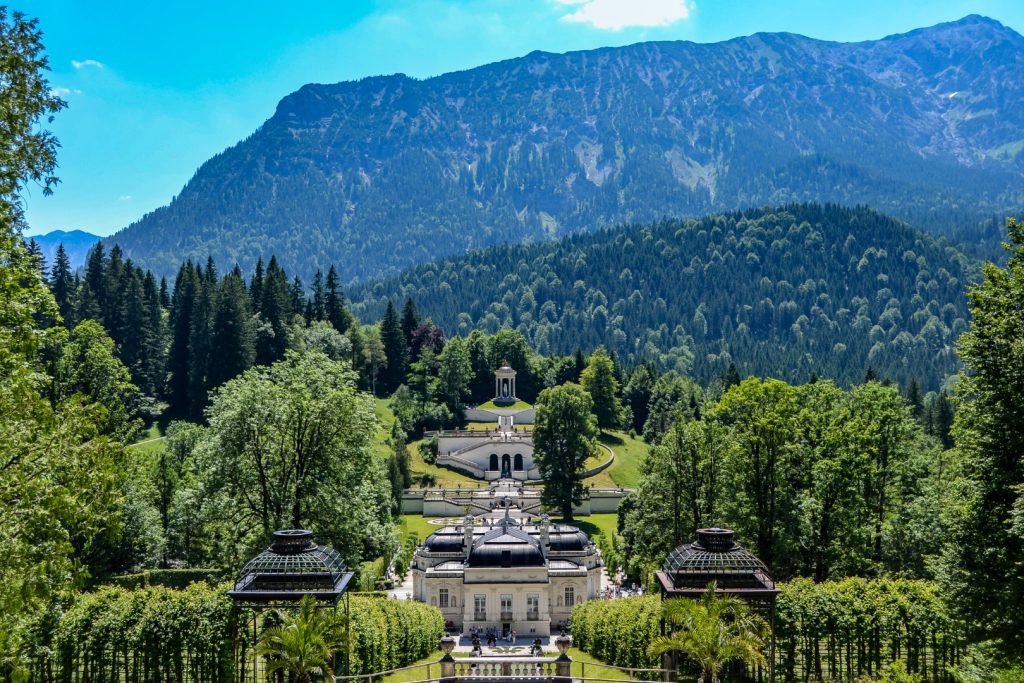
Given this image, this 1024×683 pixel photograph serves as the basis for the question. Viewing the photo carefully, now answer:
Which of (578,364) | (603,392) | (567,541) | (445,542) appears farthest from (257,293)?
(567,541)

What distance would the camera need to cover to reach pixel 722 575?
99.6ft

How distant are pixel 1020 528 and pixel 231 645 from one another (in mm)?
24449

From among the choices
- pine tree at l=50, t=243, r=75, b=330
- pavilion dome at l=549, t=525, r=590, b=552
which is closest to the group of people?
pavilion dome at l=549, t=525, r=590, b=552

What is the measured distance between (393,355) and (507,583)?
77.3 meters

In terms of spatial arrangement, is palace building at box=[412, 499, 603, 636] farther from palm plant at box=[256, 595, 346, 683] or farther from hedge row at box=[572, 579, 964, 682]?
palm plant at box=[256, 595, 346, 683]

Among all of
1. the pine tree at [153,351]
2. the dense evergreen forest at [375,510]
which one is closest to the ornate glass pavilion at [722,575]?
the dense evergreen forest at [375,510]

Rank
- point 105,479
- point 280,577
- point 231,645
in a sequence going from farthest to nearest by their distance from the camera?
1. point 231,645
2. point 280,577
3. point 105,479

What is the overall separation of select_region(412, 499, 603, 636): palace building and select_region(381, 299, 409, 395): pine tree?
6858 centimetres

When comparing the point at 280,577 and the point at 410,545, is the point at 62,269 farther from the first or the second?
the point at 280,577

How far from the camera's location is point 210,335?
327 feet

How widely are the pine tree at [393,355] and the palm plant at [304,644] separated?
10701 cm

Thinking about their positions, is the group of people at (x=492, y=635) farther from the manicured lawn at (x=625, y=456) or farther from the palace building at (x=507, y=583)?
the manicured lawn at (x=625, y=456)

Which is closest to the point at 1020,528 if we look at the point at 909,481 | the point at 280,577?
the point at 280,577

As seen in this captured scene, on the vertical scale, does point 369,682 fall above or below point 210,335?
below
